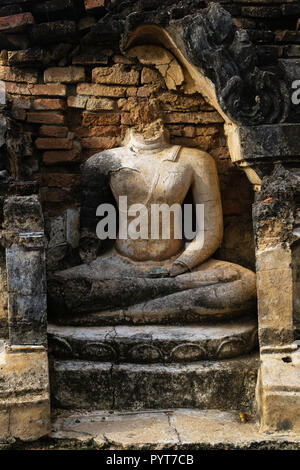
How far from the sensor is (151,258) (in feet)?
16.6

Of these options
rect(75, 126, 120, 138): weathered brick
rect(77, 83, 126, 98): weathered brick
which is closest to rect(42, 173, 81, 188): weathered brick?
rect(75, 126, 120, 138): weathered brick

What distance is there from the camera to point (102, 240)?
522cm

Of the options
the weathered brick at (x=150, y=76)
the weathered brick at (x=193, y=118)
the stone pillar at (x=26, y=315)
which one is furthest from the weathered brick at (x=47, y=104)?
the stone pillar at (x=26, y=315)

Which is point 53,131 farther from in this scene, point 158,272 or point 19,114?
point 158,272

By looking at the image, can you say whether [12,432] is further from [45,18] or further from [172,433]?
[45,18]

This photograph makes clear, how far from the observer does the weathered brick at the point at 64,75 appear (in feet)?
17.8

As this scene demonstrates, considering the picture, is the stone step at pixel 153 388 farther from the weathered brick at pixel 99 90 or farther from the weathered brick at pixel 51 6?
the weathered brick at pixel 51 6

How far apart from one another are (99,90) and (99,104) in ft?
0.37

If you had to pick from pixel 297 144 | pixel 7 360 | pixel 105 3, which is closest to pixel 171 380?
pixel 7 360

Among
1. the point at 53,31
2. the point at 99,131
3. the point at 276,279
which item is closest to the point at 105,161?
the point at 99,131

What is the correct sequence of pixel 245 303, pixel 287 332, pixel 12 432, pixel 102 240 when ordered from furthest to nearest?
1. pixel 102 240
2. pixel 245 303
3. pixel 287 332
4. pixel 12 432

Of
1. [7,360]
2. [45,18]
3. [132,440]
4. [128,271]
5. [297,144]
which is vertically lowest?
[132,440]

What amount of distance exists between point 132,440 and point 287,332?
1.18m

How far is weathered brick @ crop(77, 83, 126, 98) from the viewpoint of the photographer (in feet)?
17.8
